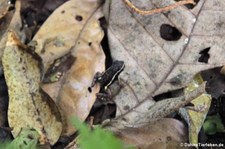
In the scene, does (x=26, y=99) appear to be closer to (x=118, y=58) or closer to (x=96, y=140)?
(x=118, y=58)

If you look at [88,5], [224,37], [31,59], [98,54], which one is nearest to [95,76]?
[98,54]

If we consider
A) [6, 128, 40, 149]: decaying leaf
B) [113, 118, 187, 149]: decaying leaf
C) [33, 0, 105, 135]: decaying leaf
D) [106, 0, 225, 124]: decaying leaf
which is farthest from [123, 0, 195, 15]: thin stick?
[6, 128, 40, 149]: decaying leaf

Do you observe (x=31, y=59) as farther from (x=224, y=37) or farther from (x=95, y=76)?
(x=224, y=37)

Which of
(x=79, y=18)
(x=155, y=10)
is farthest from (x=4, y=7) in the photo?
(x=155, y=10)

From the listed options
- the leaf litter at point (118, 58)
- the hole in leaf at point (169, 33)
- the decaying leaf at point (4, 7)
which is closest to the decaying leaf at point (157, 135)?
the leaf litter at point (118, 58)

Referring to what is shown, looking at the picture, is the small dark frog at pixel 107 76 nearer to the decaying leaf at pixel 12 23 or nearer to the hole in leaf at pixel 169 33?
the hole in leaf at pixel 169 33

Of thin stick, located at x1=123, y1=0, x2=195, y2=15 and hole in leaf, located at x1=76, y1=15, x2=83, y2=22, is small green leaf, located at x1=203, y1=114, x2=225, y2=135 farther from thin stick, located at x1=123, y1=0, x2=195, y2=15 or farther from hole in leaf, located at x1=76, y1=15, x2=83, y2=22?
hole in leaf, located at x1=76, y1=15, x2=83, y2=22
